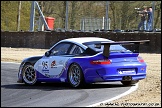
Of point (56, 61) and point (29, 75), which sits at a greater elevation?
point (56, 61)

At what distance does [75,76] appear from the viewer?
12750 mm

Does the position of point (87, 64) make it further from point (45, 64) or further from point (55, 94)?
point (45, 64)

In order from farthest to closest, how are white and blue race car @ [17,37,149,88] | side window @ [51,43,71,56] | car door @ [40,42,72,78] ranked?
1. side window @ [51,43,71,56]
2. car door @ [40,42,72,78]
3. white and blue race car @ [17,37,149,88]

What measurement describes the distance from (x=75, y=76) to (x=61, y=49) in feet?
3.99

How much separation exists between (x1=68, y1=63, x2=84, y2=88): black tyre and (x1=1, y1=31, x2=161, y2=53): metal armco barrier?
12378 millimetres

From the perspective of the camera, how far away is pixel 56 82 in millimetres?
13961

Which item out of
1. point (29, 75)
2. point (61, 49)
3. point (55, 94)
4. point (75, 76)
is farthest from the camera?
point (29, 75)

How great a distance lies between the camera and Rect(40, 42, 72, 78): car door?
43.6ft

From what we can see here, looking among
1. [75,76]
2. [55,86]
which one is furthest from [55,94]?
[55,86]

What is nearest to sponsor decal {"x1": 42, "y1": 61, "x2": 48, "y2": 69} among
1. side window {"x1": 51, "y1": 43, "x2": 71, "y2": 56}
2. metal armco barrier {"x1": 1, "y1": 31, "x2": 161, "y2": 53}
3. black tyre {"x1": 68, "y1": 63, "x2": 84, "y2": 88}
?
side window {"x1": 51, "y1": 43, "x2": 71, "y2": 56}

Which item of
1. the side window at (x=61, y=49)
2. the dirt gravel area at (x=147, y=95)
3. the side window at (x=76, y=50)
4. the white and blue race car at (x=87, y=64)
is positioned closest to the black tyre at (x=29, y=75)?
the white and blue race car at (x=87, y=64)

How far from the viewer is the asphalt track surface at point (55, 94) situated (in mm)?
10117

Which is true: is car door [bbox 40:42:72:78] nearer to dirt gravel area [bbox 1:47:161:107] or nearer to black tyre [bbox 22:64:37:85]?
black tyre [bbox 22:64:37:85]

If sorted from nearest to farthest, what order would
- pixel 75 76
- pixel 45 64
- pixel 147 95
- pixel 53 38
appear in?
pixel 147 95, pixel 75 76, pixel 45 64, pixel 53 38
